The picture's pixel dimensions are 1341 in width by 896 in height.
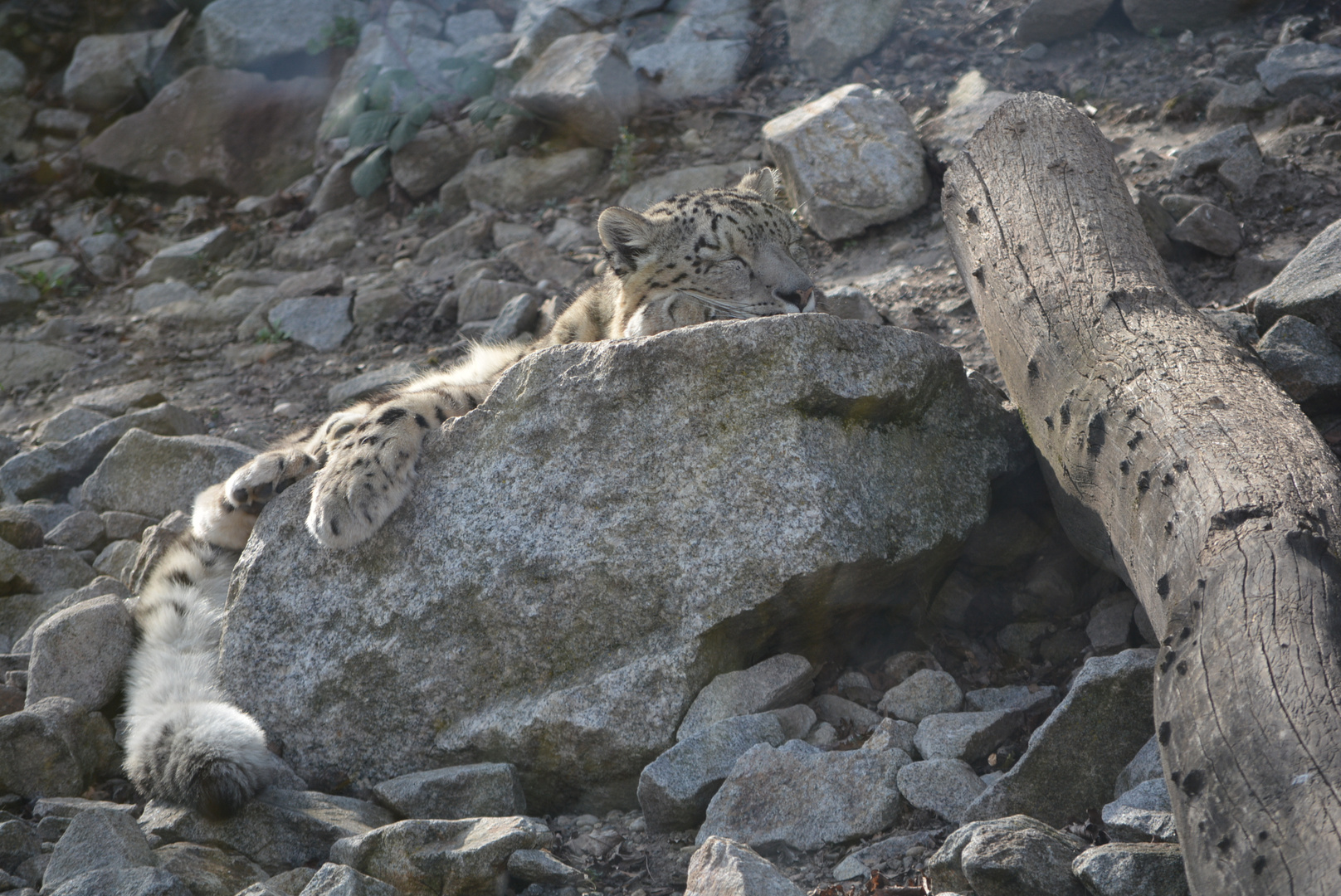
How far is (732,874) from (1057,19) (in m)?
7.82

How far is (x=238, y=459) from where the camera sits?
19.1ft

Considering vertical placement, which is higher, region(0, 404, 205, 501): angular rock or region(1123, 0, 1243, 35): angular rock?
region(1123, 0, 1243, 35): angular rock

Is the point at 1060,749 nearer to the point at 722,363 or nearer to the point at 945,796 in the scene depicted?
the point at 945,796

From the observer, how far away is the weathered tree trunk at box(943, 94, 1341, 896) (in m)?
2.00

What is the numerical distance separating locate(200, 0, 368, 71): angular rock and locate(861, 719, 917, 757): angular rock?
11.3m

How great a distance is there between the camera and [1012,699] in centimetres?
344

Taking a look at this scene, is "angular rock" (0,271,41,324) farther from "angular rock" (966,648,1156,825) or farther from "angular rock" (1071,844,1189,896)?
"angular rock" (1071,844,1189,896)

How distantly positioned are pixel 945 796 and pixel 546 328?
15.3 feet

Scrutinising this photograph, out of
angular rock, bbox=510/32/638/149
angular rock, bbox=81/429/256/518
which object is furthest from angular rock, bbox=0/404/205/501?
angular rock, bbox=510/32/638/149

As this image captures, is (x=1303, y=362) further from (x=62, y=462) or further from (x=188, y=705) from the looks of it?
(x=62, y=462)

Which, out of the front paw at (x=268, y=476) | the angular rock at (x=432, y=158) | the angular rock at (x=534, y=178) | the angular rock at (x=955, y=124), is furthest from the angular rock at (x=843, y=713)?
the angular rock at (x=432, y=158)

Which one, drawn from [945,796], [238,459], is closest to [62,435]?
[238,459]

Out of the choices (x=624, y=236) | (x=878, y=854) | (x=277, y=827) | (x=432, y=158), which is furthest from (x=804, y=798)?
(x=432, y=158)

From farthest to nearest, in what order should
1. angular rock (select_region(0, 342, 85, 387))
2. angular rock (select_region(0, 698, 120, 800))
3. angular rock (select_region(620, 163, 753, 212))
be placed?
angular rock (select_region(0, 342, 85, 387)), angular rock (select_region(620, 163, 753, 212)), angular rock (select_region(0, 698, 120, 800))
